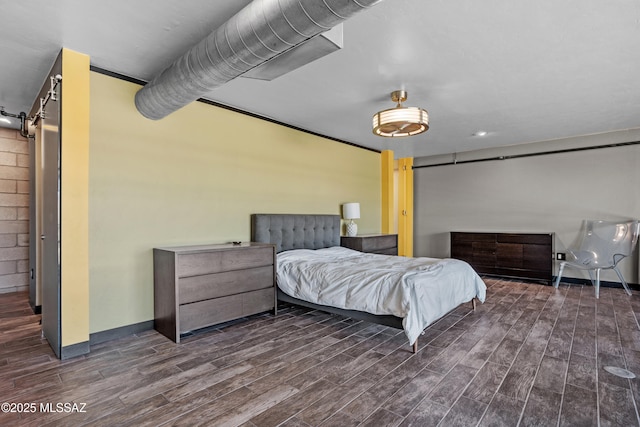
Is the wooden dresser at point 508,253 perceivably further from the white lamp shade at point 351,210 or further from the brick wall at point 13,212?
the brick wall at point 13,212

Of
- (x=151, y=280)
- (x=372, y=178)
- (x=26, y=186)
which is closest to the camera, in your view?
(x=151, y=280)

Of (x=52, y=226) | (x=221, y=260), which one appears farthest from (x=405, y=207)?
(x=52, y=226)

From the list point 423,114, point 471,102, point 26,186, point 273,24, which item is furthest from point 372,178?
point 26,186

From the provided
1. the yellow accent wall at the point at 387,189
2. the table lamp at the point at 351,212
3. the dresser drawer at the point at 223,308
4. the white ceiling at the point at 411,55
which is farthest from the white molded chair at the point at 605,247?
the dresser drawer at the point at 223,308

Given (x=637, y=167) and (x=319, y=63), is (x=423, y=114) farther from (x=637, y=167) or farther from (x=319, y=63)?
(x=637, y=167)

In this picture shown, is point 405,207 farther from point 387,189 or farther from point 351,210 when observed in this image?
point 351,210

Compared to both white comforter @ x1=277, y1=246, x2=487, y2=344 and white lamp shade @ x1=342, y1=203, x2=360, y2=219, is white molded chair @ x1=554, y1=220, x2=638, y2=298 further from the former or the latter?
white lamp shade @ x1=342, y1=203, x2=360, y2=219

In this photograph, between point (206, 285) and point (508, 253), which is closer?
point (206, 285)

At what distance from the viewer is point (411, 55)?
2.67 metres

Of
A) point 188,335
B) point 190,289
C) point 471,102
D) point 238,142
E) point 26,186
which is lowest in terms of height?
point 188,335

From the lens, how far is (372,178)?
6.34 metres

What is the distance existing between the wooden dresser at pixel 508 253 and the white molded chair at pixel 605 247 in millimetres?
339

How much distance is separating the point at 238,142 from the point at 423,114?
87.7 inches

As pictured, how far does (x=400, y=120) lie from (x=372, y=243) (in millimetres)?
2733
